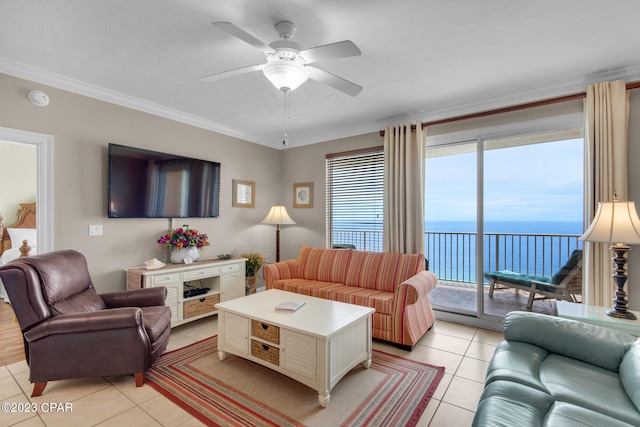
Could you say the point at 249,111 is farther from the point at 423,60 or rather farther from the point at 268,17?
the point at 423,60

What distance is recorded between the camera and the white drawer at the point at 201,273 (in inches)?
138

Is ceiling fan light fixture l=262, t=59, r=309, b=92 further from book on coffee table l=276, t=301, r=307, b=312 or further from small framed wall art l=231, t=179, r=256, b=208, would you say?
small framed wall art l=231, t=179, r=256, b=208

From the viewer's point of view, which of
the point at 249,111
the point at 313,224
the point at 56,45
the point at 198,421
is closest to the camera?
the point at 198,421

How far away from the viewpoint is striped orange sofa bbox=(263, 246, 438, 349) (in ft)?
9.45

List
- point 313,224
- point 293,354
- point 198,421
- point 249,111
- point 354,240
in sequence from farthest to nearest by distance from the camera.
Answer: point 313,224 < point 354,240 < point 249,111 < point 293,354 < point 198,421

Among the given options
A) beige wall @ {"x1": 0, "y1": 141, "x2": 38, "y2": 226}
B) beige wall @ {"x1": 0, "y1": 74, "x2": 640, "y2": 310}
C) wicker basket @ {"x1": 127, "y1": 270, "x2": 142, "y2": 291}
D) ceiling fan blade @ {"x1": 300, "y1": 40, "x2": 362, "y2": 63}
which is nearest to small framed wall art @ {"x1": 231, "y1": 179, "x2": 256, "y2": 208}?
beige wall @ {"x1": 0, "y1": 74, "x2": 640, "y2": 310}

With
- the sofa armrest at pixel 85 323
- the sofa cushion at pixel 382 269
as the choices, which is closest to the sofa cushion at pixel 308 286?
the sofa cushion at pixel 382 269

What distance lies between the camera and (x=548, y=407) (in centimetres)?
134

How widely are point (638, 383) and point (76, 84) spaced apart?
4.64 meters

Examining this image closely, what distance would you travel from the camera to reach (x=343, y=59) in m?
2.52

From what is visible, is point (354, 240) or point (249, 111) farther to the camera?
point (354, 240)

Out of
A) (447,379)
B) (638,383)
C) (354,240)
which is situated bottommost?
(447,379)

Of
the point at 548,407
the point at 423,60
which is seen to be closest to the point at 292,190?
the point at 423,60

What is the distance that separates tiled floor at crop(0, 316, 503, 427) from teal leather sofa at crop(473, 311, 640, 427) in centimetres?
55
